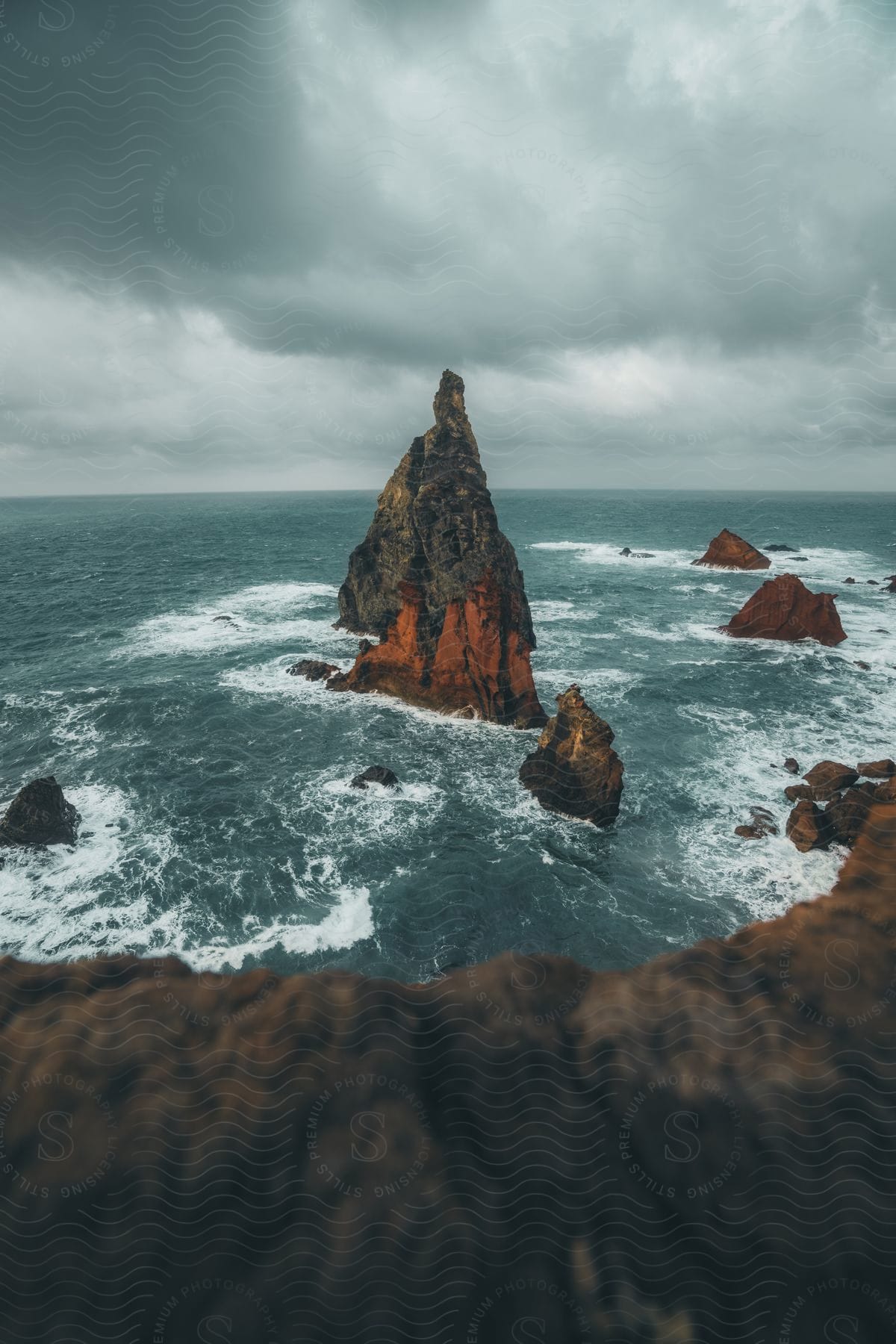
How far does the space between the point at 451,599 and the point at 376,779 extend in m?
11.9

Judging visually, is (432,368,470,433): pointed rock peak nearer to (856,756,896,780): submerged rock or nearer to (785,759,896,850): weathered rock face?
(785,759,896,850): weathered rock face

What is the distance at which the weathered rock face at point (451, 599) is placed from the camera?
31.9 metres

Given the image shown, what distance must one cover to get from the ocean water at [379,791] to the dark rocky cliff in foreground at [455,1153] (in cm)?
188

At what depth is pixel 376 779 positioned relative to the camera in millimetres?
25984

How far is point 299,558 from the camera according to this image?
3627 inches

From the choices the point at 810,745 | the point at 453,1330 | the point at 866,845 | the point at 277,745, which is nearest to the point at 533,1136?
the point at 453,1330

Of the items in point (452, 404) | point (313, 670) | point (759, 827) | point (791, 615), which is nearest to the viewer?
point (759, 827)

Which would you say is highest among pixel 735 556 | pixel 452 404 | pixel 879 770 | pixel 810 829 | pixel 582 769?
pixel 452 404

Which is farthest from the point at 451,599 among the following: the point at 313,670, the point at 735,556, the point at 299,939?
the point at 735,556

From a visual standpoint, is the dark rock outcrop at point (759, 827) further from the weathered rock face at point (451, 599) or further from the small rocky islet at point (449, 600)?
the weathered rock face at point (451, 599)

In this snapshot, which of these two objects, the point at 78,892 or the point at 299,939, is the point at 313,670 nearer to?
the point at 78,892

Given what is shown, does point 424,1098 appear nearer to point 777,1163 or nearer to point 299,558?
point 777,1163

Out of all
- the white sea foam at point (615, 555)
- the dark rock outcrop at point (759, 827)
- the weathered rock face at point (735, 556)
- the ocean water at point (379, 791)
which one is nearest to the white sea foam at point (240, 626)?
the ocean water at point (379, 791)

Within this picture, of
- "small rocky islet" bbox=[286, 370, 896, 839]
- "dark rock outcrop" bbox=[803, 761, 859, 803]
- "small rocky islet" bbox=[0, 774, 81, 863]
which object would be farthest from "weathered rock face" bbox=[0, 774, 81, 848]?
"dark rock outcrop" bbox=[803, 761, 859, 803]
